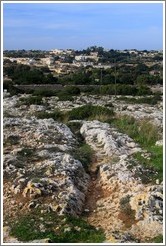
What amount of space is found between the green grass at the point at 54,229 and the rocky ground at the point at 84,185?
0.60 ft

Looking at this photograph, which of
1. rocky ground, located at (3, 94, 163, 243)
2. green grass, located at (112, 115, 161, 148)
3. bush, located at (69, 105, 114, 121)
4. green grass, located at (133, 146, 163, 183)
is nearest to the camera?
rocky ground, located at (3, 94, 163, 243)

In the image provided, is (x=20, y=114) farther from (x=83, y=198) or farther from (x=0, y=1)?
(x=0, y=1)

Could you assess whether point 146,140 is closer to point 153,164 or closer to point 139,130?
point 139,130

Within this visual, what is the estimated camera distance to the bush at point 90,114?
63.7 feet

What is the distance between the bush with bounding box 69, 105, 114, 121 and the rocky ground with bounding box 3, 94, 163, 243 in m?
4.96

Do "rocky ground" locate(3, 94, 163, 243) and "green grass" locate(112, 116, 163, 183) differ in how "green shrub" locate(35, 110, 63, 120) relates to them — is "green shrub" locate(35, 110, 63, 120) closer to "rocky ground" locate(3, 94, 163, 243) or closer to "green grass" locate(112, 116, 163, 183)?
"green grass" locate(112, 116, 163, 183)

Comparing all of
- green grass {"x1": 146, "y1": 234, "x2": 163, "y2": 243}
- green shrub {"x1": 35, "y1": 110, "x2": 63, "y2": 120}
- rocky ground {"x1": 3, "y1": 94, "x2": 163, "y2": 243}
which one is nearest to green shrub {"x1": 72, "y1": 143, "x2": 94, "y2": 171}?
rocky ground {"x1": 3, "y1": 94, "x2": 163, "y2": 243}

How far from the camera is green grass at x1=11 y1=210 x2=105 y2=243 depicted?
26.1 feet

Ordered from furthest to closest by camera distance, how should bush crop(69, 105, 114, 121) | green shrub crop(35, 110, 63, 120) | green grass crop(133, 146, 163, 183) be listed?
1. green shrub crop(35, 110, 63, 120)
2. bush crop(69, 105, 114, 121)
3. green grass crop(133, 146, 163, 183)

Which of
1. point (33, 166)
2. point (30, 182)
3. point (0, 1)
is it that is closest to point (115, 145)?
point (33, 166)

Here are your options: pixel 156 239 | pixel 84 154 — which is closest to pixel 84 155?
pixel 84 154

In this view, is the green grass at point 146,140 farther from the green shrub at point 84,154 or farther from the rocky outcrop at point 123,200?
the green shrub at point 84,154

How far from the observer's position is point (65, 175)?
10477mm

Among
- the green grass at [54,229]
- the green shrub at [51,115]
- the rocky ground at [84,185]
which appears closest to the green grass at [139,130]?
the rocky ground at [84,185]
